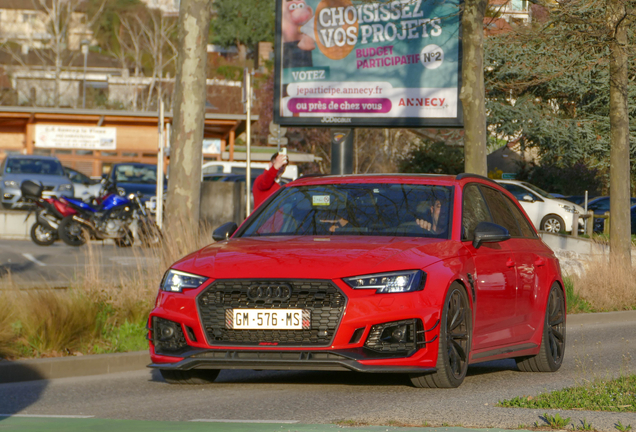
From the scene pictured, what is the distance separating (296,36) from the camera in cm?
2400

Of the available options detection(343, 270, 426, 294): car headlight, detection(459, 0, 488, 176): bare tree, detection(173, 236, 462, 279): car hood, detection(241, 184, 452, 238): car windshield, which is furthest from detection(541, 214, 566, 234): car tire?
detection(343, 270, 426, 294): car headlight

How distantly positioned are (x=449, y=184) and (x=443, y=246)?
2.89ft

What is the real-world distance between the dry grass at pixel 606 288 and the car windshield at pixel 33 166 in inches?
834

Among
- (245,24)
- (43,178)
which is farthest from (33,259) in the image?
(245,24)

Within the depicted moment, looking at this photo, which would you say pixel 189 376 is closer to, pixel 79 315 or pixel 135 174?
pixel 79 315

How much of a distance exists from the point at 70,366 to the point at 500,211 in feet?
12.6

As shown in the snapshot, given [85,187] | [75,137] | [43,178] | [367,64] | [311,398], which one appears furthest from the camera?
[75,137]

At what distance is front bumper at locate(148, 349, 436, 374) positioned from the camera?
7246mm

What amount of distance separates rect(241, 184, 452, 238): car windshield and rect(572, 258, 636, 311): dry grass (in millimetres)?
8111

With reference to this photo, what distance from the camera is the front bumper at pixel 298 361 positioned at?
725 centimetres

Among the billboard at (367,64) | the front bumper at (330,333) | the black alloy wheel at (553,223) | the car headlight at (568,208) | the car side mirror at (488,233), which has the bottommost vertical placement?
the black alloy wheel at (553,223)

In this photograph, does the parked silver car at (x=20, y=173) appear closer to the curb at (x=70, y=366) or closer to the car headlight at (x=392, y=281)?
the curb at (x=70, y=366)

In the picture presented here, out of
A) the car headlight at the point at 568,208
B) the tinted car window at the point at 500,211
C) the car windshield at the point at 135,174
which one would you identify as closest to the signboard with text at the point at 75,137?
the car windshield at the point at 135,174

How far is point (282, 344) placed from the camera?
7332 mm
